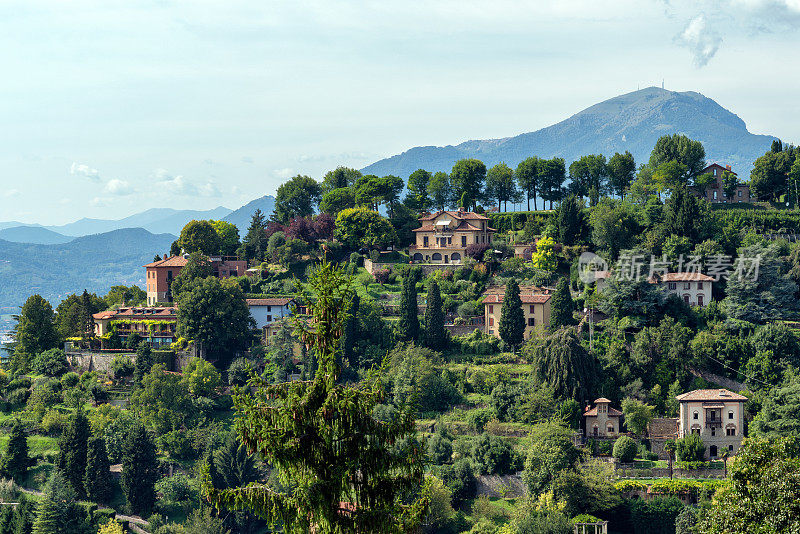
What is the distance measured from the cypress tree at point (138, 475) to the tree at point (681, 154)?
169 ft

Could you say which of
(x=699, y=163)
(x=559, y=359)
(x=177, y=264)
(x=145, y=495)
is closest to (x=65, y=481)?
(x=145, y=495)

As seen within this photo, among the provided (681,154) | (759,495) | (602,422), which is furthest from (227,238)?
(759,495)

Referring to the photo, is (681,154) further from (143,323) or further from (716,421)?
(143,323)

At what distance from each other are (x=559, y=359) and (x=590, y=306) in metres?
10.2

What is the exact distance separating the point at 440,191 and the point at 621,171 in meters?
17.9

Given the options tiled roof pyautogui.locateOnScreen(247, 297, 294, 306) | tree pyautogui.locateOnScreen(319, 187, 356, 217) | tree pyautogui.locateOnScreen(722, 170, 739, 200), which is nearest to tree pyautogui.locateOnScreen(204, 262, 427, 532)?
tiled roof pyautogui.locateOnScreen(247, 297, 294, 306)

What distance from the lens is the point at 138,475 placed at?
49.1 meters

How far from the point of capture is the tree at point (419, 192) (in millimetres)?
87375

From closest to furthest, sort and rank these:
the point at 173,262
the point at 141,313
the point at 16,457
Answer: the point at 16,457 < the point at 141,313 < the point at 173,262

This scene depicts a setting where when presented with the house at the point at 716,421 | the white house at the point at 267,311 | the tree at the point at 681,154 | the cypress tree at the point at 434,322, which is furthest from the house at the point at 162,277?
the tree at the point at 681,154

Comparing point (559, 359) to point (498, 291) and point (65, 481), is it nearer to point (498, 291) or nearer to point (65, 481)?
point (498, 291)

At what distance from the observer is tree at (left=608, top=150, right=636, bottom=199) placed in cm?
8494

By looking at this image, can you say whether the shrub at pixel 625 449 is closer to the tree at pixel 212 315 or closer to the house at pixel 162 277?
the tree at pixel 212 315

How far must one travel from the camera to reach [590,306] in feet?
197
